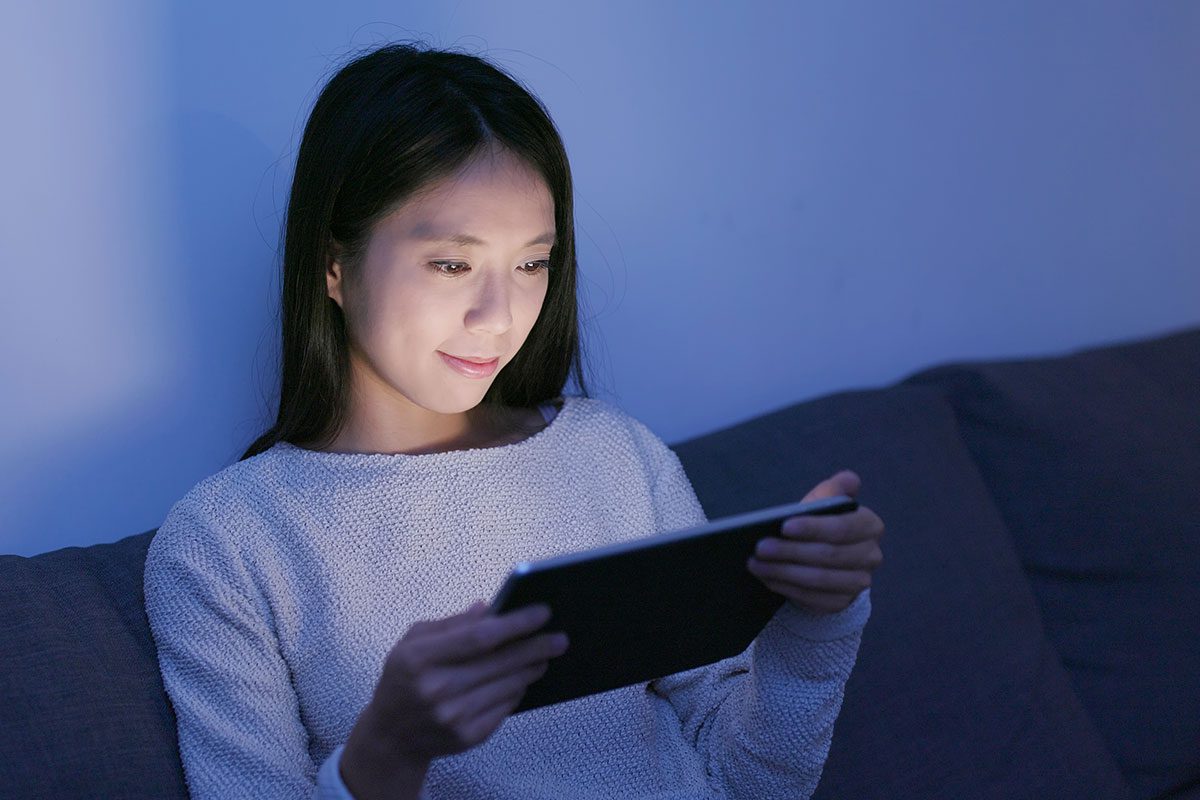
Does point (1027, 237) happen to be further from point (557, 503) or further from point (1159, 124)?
point (557, 503)

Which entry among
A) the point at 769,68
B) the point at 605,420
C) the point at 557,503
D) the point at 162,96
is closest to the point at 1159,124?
the point at 769,68

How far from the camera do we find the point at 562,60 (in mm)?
1462

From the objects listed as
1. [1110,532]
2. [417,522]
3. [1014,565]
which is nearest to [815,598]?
[417,522]

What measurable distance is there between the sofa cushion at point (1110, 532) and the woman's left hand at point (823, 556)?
27.8 inches

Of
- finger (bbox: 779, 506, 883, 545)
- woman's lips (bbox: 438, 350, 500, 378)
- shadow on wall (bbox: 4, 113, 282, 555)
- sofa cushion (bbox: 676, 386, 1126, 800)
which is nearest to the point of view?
finger (bbox: 779, 506, 883, 545)

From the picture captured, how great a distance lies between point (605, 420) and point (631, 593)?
19.8 inches

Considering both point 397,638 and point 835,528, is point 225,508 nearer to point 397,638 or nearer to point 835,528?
point 397,638

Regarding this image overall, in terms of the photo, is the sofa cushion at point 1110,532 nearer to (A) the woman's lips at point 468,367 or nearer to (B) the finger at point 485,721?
(A) the woman's lips at point 468,367

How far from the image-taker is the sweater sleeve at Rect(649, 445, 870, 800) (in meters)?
1.00

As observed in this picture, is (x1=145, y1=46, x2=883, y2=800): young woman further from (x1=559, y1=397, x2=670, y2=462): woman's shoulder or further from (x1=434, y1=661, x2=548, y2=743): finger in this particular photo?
(x1=434, y1=661, x2=548, y2=743): finger

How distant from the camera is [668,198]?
5.13ft

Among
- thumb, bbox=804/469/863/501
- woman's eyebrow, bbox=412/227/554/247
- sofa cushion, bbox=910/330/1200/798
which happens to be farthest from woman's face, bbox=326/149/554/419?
sofa cushion, bbox=910/330/1200/798

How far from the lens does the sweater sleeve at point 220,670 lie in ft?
3.13

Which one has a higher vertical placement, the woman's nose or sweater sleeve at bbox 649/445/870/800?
the woman's nose
